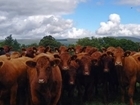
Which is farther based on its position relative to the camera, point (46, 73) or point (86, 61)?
point (86, 61)

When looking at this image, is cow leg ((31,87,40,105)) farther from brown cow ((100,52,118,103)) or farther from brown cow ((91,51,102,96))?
brown cow ((91,51,102,96))

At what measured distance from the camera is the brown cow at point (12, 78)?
10451 mm

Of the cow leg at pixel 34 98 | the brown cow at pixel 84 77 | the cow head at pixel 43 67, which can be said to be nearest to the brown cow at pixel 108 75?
the brown cow at pixel 84 77

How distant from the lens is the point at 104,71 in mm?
13594

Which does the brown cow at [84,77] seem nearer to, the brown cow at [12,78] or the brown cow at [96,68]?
the brown cow at [96,68]

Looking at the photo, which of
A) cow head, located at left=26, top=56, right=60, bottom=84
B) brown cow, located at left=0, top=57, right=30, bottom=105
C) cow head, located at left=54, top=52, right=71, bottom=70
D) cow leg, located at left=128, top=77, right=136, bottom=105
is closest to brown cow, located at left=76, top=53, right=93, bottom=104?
cow head, located at left=54, top=52, right=71, bottom=70

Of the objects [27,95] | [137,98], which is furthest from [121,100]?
[27,95]

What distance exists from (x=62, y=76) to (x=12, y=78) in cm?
252

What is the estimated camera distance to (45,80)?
8.62m

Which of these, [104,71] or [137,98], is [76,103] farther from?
[137,98]

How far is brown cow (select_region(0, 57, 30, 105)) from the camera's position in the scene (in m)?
10.5

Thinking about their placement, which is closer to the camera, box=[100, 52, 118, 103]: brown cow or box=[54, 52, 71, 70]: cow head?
box=[54, 52, 71, 70]: cow head

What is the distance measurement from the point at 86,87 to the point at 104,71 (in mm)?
1052

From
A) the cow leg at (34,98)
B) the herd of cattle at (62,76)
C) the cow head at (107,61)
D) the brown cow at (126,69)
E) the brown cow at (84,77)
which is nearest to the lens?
the herd of cattle at (62,76)
